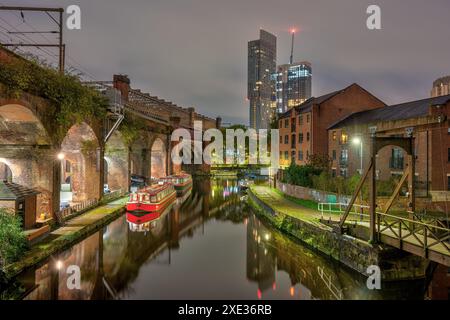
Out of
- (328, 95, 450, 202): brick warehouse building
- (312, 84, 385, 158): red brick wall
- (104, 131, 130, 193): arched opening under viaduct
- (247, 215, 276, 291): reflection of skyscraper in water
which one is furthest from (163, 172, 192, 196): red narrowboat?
(328, 95, 450, 202): brick warehouse building

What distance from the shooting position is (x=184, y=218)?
27344mm

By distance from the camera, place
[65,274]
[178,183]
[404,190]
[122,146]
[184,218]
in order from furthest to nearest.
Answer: [178,183]
[122,146]
[184,218]
[404,190]
[65,274]

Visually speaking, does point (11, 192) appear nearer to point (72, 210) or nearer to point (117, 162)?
point (72, 210)

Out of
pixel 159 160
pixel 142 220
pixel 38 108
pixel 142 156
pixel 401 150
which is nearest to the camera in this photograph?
pixel 38 108

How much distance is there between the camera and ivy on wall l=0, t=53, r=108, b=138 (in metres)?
14.2

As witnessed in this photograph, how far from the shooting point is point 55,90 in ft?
57.5

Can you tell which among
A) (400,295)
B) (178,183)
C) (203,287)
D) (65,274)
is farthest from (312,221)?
(178,183)

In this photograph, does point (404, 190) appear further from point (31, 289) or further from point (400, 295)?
point (31, 289)

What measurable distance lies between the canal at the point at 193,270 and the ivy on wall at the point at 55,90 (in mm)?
7517

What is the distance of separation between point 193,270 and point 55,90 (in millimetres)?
12533

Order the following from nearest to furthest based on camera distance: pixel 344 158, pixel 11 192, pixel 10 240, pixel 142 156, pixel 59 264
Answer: pixel 10 240 → pixel 59 264 → pixel 11 192 → pixel 344 158 → pixel 142 156

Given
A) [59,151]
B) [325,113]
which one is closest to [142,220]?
[59,151]
